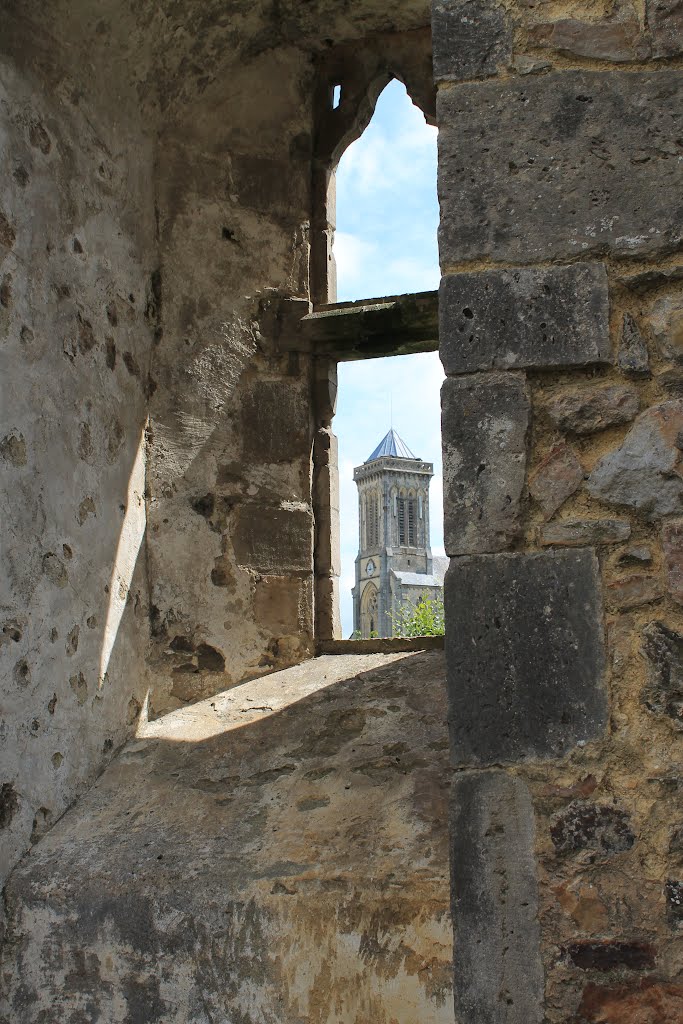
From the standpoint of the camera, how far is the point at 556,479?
221 cm

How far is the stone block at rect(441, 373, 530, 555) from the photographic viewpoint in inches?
87.7

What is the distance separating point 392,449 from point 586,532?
62790 mm

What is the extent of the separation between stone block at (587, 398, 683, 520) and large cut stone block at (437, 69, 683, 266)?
339mm

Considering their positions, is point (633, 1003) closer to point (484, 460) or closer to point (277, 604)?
point (484, 460)

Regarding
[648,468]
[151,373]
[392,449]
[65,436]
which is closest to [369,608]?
[392,449]

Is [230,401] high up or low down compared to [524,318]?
up

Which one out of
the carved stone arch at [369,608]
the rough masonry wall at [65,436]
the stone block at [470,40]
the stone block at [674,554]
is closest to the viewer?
the stone block at [674,554]

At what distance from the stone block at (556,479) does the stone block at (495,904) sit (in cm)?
54

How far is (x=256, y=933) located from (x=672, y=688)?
194cm

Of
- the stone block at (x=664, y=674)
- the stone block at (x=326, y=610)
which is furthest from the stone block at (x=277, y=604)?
the stone block at (x=664, y=674)

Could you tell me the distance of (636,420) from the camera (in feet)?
7.20

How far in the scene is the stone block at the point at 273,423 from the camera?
5066mm

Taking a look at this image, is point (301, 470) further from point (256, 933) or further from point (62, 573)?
point (256, 933)

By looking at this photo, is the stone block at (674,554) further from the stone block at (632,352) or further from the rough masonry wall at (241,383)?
the rough masonry wall at (241,383)
